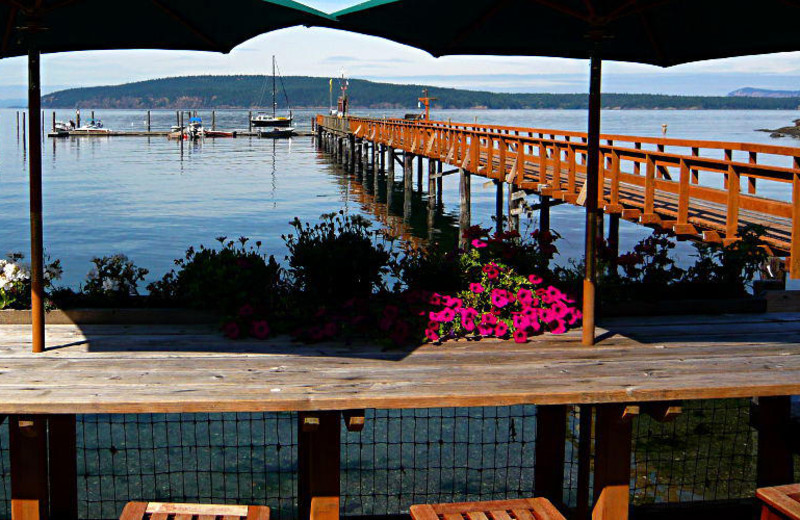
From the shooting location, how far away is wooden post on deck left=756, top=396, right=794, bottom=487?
18.6ft

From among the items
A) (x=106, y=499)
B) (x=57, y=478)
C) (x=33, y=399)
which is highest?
(x=33, y=399)

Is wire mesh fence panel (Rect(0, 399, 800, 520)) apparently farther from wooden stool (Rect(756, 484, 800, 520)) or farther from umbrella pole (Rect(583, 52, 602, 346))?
wooden stool (Rect(756, 484, 800, 520))

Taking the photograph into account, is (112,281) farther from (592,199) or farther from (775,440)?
(775,440)

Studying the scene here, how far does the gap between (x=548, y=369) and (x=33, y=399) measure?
2.66 m

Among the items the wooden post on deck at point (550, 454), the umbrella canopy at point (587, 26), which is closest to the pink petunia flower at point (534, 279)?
the wooden post on deck at point (550, 454)

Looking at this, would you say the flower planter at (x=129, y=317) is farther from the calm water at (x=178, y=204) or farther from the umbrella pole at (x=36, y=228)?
the calm water at (x=178, y=204)

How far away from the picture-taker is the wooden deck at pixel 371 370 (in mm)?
4559

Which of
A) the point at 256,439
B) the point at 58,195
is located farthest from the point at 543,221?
the point at 58,195

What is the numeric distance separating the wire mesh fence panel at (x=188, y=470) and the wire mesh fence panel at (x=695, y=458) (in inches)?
134

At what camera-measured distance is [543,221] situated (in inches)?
822

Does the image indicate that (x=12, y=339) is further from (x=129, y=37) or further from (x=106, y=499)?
(x=106, y=499)

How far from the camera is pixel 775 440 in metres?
5.70

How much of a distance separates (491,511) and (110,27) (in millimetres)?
4306

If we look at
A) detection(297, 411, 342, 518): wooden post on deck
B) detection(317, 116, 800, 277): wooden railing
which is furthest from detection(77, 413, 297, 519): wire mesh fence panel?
detection(317, 116, 800, 277): wooden railing
